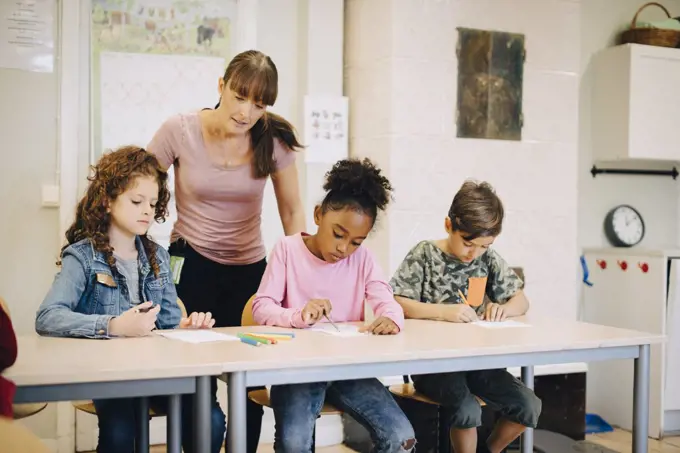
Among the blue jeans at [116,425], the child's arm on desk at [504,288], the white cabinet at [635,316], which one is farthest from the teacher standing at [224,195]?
the white cabinet at [635,316]

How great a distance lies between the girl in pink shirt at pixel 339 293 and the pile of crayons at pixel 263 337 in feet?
0.39

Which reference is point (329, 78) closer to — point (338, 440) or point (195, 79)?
point (195, 79)

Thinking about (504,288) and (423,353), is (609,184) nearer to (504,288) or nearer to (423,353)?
(504,288)

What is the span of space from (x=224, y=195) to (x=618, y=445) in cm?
229

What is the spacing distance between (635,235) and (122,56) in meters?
2.73

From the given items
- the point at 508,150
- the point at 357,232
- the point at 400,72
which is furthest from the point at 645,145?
the point at 357,232

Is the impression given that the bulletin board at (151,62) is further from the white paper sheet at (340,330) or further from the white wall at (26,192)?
the white paper sheet at (340,330)

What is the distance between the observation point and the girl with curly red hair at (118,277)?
1934 millimetres

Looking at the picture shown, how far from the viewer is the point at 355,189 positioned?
228 centimetres

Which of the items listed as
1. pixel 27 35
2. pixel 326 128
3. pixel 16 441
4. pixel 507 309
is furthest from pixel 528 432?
pixel 27 35

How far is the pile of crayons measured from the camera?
1905 millimetres

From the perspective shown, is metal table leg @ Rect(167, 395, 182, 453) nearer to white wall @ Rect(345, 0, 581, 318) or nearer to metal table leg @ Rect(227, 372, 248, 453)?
metal table leg @ Rect(227, 372, 248, 453)

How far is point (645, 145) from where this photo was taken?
3973mm

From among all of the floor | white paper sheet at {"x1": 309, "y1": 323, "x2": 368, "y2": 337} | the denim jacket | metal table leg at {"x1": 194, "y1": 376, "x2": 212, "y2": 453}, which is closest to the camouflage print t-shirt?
white paper sheet at {"x1": 309, "y1": 323, "x2": 368, "y2": 337}
